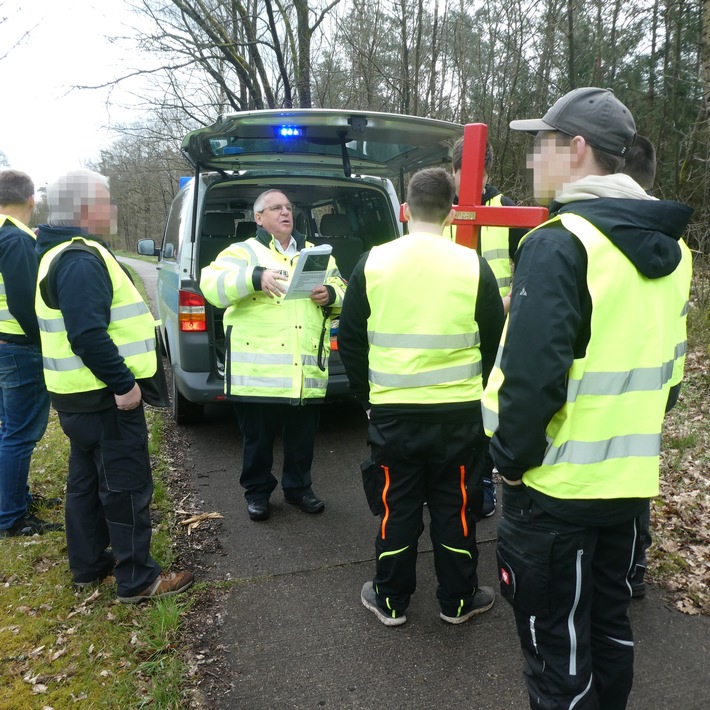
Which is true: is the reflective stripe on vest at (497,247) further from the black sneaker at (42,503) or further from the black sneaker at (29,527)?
the black sneaker at (42,503)

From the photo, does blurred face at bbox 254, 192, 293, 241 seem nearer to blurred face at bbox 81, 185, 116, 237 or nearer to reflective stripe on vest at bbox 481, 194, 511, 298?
blurred face at bbox 81, 185, 116, 237

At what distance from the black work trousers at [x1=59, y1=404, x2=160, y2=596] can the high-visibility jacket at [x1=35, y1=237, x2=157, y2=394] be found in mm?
174

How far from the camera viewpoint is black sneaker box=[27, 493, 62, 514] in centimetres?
382

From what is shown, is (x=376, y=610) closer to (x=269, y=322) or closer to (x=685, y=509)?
(x=269, y=322)

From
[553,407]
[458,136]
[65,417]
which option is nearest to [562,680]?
[553,407]

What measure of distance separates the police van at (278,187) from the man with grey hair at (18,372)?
3.60ft

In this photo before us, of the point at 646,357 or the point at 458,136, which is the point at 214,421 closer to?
the point at 458,136

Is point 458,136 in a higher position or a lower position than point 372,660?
higher

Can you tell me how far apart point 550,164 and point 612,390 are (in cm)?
69

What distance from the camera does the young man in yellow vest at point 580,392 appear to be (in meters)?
1.56

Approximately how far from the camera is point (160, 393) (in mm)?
2918

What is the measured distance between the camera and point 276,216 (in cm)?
348

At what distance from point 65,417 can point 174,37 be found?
10517 mm

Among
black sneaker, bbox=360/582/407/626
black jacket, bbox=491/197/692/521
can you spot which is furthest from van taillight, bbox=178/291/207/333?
black jacket, bbox=491/197/692/521
